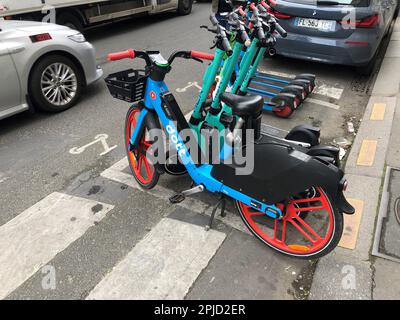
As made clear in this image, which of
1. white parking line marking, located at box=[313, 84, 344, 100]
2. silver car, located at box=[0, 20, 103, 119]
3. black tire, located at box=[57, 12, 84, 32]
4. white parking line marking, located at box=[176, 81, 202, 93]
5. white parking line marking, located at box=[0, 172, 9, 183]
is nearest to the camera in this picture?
white parking line marking, located at box=[0, 172, 9, 183]

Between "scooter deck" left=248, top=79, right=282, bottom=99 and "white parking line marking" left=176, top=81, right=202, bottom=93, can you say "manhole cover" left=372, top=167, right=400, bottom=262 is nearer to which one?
"scooter deck" left=248, top=79, right=282, bottom=99

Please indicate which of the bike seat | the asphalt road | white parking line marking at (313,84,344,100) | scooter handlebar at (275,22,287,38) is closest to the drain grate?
the asphalt road

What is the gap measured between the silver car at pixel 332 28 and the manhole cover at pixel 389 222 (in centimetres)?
271

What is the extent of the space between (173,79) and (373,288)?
464 centimetres

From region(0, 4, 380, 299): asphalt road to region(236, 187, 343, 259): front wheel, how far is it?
→ 0.36 ft

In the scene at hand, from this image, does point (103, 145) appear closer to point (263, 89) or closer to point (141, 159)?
point (141, 159)

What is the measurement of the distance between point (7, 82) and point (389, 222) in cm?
433

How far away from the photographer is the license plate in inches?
209

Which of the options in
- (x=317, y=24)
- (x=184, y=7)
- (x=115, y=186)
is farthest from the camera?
(x=184, y=7)

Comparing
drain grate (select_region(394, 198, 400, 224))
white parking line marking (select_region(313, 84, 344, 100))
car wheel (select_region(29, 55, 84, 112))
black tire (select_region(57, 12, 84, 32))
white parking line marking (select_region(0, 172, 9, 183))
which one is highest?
black tire (select_region(57, 12, 84, 32))

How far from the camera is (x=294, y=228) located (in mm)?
2828

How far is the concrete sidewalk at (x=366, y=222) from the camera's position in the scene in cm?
230

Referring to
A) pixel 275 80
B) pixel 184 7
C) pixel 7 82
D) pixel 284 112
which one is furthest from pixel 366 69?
pixel 184 7
